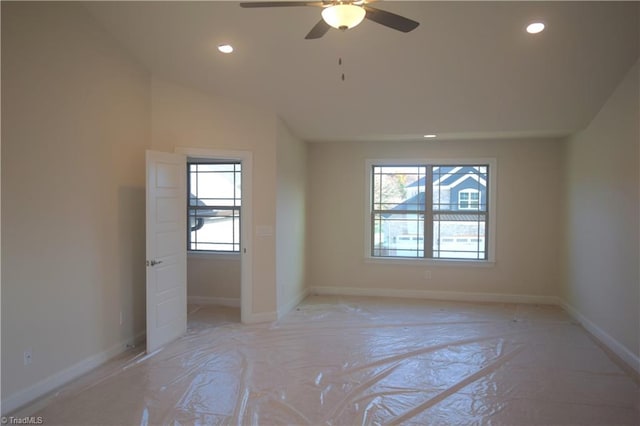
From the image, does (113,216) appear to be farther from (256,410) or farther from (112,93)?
(256,410)

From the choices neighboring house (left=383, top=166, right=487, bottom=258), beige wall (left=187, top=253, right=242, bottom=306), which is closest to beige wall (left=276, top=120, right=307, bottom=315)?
beige wall (left=187, top=253, right=242, bottom=306)

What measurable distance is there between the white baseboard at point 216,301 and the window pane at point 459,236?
3046 millimetres

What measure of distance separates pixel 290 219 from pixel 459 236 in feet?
8.57

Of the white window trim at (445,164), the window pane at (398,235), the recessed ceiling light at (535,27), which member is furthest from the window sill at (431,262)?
the recessed ceiling light at (535,27)

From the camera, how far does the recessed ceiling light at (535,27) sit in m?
3.10

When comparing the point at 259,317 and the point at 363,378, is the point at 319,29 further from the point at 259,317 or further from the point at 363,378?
the point at 259,317

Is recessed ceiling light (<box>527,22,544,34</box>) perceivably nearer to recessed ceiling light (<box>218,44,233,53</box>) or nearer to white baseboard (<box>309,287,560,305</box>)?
recessed ceiling light (<box>218,44,233,53</box>)

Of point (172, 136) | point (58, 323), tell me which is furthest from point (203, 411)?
point (172, 136)

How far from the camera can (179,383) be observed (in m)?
3.23

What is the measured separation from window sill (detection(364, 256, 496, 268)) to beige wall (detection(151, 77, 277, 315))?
6.56 feet

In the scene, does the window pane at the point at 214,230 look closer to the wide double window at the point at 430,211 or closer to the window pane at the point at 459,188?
the wide double window at the point at 430,211

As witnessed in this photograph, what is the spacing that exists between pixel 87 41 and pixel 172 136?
1.23 m

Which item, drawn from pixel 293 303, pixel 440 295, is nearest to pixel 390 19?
pixel 293 303

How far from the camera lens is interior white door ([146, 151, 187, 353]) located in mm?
3896
